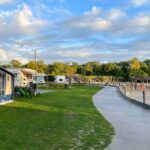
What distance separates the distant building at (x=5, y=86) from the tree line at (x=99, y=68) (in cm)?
8475

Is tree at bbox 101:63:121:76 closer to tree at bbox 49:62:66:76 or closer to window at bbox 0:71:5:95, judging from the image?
tree at bbox 49:62:66:76

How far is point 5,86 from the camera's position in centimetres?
2675

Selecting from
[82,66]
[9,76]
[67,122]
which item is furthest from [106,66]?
[67,122]

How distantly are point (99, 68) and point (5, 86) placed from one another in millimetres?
119877

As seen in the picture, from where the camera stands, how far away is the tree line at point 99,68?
121850 millimetres

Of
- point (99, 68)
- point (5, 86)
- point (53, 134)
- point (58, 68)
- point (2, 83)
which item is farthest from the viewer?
point (99, 68)

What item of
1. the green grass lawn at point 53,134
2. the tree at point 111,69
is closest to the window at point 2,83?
the green grass lawn at point 53,134

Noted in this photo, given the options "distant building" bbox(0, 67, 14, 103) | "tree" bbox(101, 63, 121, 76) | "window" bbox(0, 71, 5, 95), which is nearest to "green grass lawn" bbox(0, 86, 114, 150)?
"distant building" bbox(0, 67, 14, 103)

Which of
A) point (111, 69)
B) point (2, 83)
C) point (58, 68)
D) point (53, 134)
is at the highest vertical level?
point (111, 69)

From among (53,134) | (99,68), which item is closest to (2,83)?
(53,134)

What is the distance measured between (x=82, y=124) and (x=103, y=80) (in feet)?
359

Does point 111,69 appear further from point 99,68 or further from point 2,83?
point 2,83

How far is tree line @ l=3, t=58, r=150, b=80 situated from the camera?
12185cm

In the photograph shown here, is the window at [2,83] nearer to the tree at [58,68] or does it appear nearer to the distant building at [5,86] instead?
the distant building at [5,86]
